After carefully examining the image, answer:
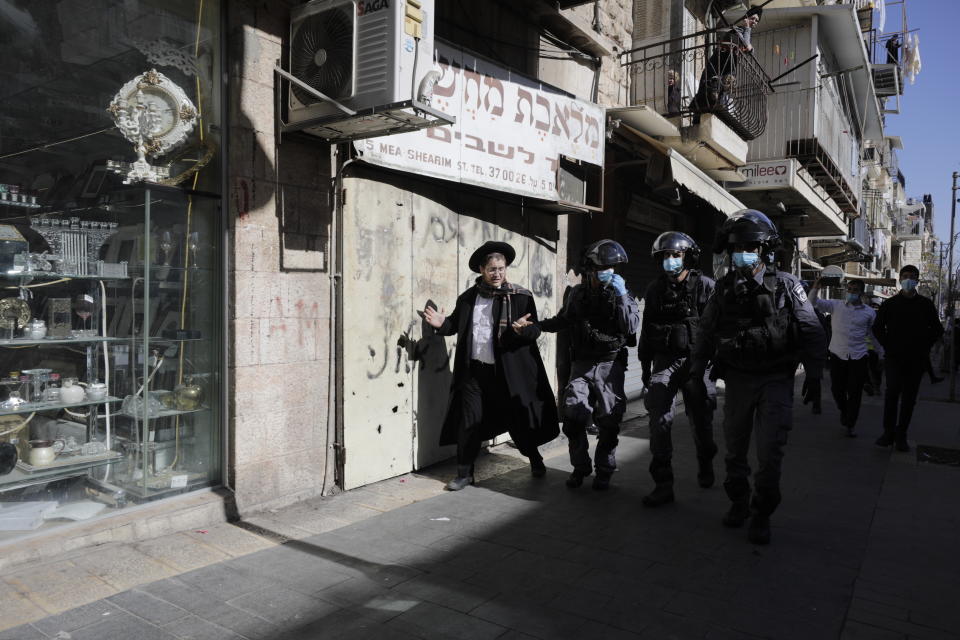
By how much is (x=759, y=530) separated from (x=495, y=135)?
13.2 feet

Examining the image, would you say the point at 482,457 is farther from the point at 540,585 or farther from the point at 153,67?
the point at 153,67

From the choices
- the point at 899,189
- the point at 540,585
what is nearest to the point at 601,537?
the point at 540,585

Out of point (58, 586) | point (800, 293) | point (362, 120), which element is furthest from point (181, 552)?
point (800, 293)

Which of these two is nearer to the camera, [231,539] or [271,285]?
[231,539]

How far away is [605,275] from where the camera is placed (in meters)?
5.02

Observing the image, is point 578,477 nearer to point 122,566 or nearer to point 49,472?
point 122,566

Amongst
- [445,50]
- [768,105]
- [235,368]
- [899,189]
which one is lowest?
[235,368]

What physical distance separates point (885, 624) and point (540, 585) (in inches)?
61.9

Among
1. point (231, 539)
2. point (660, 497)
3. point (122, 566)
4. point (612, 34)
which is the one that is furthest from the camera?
point (612, 34)

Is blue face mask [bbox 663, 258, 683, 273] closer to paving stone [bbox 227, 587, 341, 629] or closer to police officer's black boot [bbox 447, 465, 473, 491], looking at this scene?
police officer's black boot [bbox 447, 465, 473, 491]

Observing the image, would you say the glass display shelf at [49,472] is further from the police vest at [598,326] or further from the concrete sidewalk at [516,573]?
the police vest at [598,326]

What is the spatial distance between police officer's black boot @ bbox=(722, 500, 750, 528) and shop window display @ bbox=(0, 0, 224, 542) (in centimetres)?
338

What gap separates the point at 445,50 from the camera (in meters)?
5.64

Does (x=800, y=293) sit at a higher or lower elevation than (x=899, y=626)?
higher
